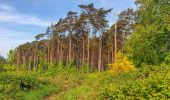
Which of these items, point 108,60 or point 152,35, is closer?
point 152,35

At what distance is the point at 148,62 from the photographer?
3706cm

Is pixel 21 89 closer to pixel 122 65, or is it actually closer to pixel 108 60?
pixel 122 65

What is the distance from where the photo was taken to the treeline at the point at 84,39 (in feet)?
242

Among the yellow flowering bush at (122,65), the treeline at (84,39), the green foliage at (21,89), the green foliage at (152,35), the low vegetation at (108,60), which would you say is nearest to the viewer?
the low vegetation at (108,60)

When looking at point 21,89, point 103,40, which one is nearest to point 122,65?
point 21,89

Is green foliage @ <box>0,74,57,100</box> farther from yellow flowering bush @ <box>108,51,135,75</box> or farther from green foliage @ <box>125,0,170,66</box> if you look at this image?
green foliage @ <box>125,0,170,66</box>

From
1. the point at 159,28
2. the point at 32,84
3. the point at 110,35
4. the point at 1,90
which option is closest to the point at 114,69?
the point at 159,28

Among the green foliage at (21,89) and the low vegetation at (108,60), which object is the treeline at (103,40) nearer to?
the low vegetation at (108,60)

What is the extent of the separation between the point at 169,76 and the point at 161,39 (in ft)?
82.6

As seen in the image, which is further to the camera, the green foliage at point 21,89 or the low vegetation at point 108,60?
the green foliage at point 21,89

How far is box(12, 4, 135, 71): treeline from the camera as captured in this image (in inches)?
2904

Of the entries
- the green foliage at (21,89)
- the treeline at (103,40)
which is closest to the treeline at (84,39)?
the treeline at (103,40)

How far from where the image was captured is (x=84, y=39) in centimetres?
8612

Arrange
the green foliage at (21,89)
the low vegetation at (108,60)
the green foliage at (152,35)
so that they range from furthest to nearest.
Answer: the green foliage at (152,35) → the green foliage at (21,89) → the low vegetation at (108,60)
